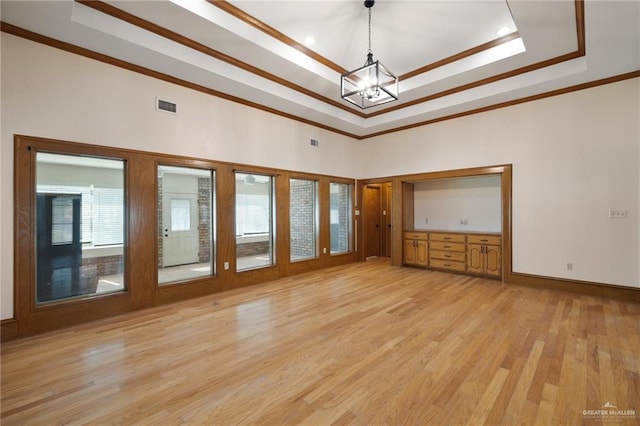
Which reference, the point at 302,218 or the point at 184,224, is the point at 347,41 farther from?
the point at 184,224

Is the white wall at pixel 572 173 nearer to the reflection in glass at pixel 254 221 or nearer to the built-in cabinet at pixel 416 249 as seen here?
the built-in cabinet at pixel 416 249

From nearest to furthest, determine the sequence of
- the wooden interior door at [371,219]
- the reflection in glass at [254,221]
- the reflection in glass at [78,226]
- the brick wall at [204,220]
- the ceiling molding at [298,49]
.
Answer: the ceiling molding at [298,49] < the reflection in glass at [78,226] < the brick wall at [204,220] < the reflection in glass at [254,221] < the wooden interior door at [371,219]

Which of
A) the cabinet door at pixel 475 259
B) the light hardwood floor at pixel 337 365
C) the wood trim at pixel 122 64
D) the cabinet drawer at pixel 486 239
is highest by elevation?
the wood trim at pixel 122 64

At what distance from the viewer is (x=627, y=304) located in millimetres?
4109

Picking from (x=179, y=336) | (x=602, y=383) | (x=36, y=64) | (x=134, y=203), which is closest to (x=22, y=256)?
(x=134, y=203)

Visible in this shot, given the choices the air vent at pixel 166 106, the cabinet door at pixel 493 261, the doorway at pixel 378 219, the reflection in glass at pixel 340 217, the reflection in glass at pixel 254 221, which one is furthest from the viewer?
the doorway at pixel 378 219

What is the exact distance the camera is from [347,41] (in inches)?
165

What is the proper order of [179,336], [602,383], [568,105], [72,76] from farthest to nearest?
[568,105], [72,76], [179,336], [602,383]

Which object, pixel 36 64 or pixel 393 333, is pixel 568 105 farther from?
pixel 36 64

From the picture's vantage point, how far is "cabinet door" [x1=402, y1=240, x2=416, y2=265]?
273 inches

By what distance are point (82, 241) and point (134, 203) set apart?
779mm

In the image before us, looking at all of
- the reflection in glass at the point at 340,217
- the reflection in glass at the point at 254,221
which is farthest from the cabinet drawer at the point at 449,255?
the reflection in glass at the point at 254,221

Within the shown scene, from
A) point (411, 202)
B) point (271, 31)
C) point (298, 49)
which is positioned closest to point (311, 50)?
point (298, 49)

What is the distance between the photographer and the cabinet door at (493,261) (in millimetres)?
5621
